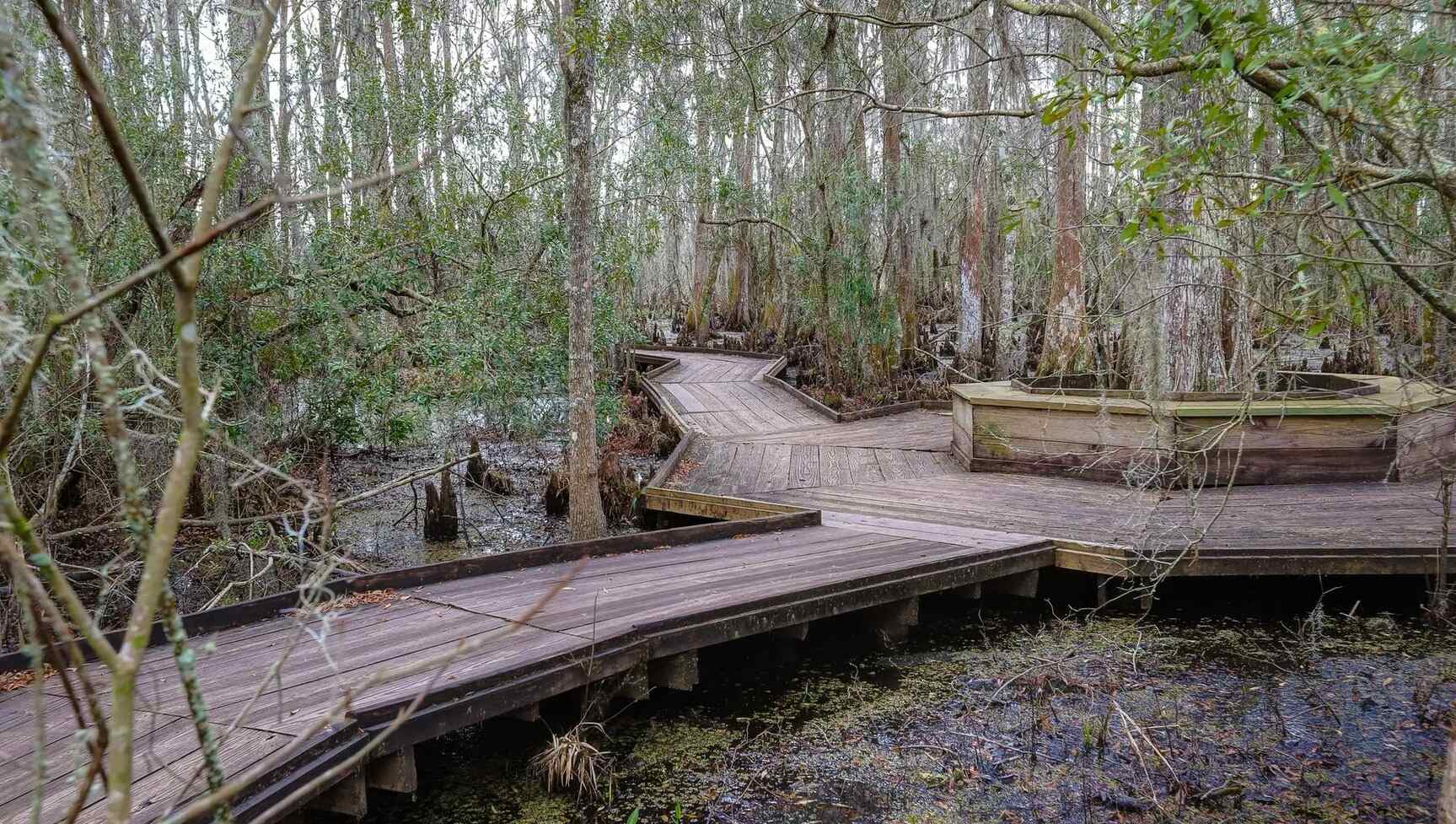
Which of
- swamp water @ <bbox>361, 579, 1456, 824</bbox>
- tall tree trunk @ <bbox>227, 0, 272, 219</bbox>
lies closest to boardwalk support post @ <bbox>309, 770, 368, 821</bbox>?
swamp water @ <bbox>361, 579, 1456, 824</bbox>

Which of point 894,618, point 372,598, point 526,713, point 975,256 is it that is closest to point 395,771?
point 526,713

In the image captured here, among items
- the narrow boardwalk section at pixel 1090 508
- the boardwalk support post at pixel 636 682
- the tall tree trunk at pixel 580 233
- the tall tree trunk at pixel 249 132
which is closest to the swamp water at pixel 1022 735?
the boardwalk support post at pixel 636 682

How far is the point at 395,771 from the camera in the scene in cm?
357

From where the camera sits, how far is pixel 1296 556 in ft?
19.4

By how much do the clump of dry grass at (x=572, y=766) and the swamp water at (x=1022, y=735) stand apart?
5 centimetres

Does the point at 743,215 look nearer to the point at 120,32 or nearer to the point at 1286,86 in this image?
the point at 120,32

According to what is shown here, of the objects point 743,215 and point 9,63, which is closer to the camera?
point 9,63

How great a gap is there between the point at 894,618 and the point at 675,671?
5.54 feet

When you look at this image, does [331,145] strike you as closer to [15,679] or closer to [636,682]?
[15,679]

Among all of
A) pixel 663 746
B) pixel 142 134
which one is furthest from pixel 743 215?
pixel 663 746

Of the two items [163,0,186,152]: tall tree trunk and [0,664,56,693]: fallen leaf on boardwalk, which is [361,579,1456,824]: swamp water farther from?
[163,0,186,152]: tall tree trunk

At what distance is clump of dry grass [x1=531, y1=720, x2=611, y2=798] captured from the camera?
160 inches

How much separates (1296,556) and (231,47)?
375 inches

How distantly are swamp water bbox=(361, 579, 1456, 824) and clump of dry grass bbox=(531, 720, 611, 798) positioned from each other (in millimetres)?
46
